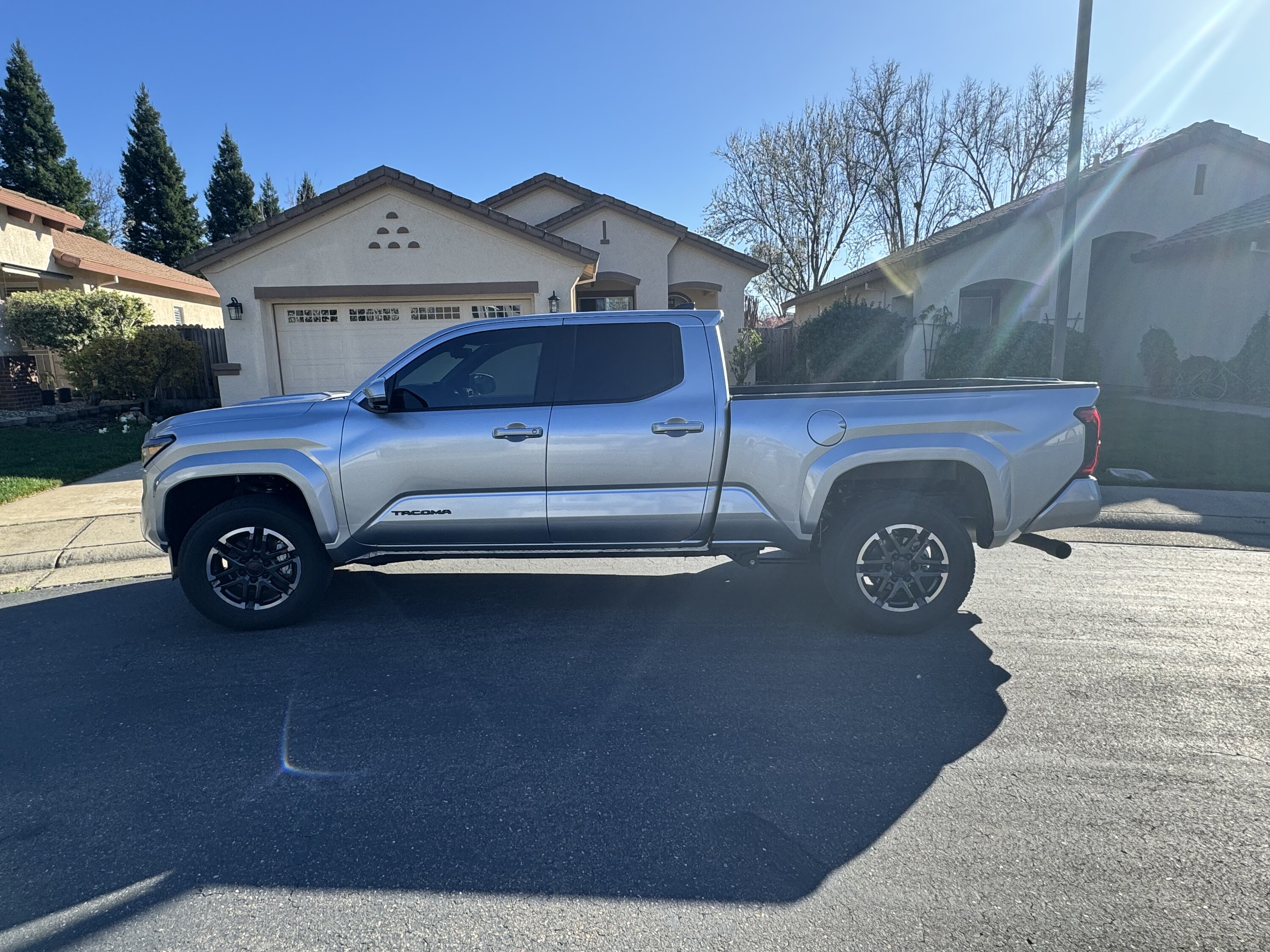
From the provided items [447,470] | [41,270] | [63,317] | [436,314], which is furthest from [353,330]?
[41,270]

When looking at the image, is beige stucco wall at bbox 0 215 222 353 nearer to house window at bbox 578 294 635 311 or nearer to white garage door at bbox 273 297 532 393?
white garage door at bbox 273 297 532 393

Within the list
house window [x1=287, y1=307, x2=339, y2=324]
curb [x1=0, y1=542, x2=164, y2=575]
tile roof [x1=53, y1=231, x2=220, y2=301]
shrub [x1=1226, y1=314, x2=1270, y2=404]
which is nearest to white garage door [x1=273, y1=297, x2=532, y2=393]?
house window [x1=287, y1=307, x2=339, y2=324]

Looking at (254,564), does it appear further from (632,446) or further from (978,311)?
(978,311)

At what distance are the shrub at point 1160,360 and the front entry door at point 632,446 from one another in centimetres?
1614

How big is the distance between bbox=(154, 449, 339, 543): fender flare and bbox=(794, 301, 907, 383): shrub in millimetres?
13563

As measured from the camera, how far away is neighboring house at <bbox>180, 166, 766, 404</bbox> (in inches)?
505

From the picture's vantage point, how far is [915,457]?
4.39 meters

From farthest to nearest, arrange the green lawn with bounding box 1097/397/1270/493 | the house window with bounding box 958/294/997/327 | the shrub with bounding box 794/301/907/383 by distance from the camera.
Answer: the house window with bounding box 958/294/997/327
the shrub with bounding box 794/301/907/383
the green lawn with bounding box 1097/397/1270/493

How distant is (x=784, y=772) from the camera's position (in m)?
3.12

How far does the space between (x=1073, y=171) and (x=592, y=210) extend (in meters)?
12.5

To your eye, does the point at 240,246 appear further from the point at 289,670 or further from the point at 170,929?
the point at 170,929

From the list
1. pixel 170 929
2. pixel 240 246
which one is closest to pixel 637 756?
pixel 170 929

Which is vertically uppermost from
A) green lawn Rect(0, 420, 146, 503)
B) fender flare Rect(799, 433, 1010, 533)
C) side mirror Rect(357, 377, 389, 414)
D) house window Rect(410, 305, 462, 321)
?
house window Rect(410, 305, 462, 321)

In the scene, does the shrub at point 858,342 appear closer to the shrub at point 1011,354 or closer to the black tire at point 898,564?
the shrub at point 1011,354
